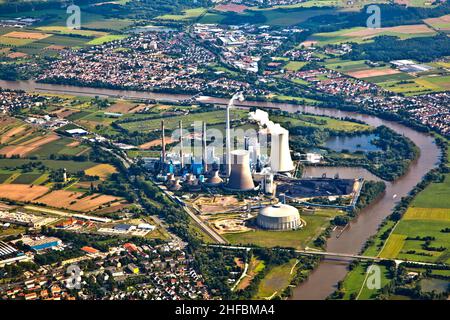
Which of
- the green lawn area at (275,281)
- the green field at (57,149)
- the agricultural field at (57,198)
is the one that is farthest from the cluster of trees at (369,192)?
the green field at (57,149)

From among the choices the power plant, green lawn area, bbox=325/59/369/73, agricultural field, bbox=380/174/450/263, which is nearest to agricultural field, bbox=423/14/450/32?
green lawn area, bbox=325/59/369/73

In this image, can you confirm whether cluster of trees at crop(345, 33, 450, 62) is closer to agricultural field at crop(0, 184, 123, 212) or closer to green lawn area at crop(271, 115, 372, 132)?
green lawn area at crop(271, 115, 372, 132)

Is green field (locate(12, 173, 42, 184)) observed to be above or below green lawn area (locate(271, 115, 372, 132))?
below

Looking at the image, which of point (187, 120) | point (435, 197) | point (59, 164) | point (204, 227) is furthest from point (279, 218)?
point (187, 120)

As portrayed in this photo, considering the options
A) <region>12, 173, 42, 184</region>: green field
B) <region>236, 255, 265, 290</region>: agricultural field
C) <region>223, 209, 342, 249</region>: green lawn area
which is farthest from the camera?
<region>12, 173, 42, 184</region>: green field

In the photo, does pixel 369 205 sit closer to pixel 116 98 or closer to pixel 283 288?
pixel 283 288

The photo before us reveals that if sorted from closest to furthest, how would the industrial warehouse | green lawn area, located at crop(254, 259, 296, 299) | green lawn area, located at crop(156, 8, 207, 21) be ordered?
green lawn area, located at crop(254, 259, 296, 299), the industrial warehouse, green lawn area, located at crop(156, 8, 207, 21)
